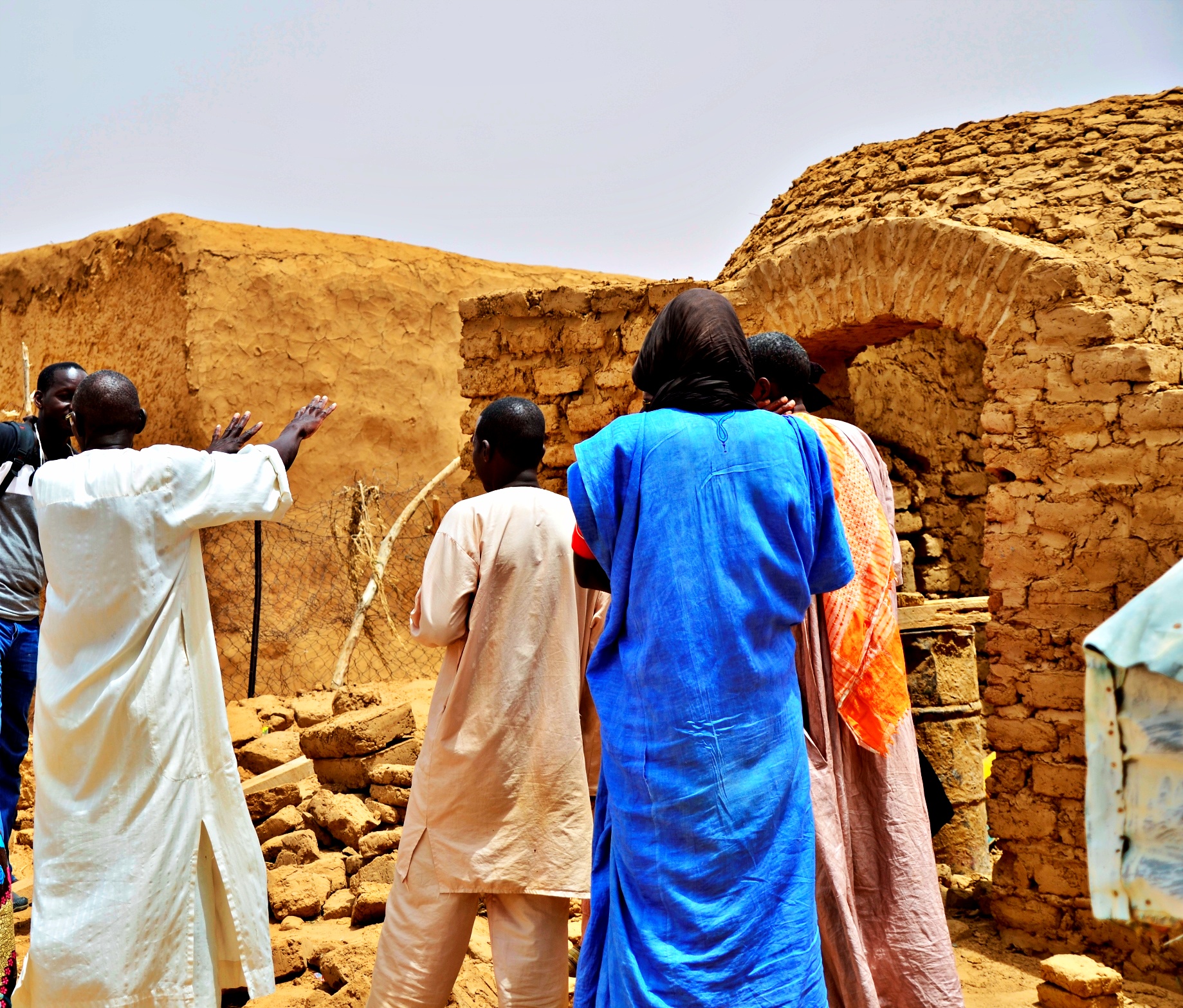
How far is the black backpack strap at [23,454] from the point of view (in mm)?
3811

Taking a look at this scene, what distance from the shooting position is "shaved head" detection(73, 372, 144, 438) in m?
2.97

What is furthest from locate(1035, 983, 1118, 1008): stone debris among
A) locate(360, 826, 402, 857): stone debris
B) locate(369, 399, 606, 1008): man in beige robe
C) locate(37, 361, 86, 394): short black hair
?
locate(37, 361, 86, 394): short black hair

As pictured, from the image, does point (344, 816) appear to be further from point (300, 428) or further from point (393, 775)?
point (300, 428)

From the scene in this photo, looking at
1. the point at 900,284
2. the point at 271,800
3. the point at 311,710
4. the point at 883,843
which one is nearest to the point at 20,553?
the point at 271,800

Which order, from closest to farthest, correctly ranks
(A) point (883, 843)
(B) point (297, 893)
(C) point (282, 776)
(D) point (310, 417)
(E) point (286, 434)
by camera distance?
1. (A) point (883, 843)
2. (E) point (286, 434)
3. (D) point (310, 417)
4. (B) point (297, 893)
5. (C) point (282, 776)

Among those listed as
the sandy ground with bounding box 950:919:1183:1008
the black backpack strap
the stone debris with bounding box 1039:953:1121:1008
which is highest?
the black backpack strap

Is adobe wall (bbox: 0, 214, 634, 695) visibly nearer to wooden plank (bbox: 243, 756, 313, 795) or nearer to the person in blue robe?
wooden plank (bbox: 243, 756, 313, 795)

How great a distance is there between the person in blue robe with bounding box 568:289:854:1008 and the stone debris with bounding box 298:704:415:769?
3417mm

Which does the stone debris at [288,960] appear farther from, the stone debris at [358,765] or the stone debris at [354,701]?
the stone debris at [354,701]

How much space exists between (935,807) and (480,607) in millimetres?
1443

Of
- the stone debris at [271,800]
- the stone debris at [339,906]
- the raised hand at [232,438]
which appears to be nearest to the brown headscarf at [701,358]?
the raised hand at [232,438]

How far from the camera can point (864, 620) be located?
273cm

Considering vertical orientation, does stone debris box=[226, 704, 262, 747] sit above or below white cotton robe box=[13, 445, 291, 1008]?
below

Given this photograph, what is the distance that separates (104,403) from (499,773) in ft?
4.96
